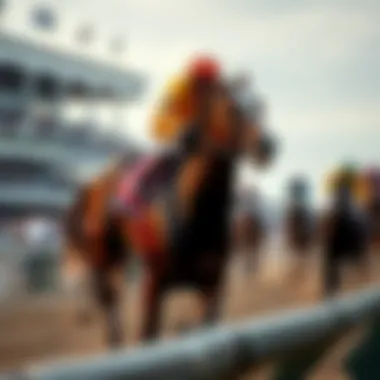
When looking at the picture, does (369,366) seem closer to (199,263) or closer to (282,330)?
(282,330)

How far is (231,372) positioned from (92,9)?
1088 millimetres

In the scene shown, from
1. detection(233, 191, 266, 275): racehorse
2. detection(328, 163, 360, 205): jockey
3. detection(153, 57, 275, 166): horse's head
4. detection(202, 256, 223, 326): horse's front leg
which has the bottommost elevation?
detection(202, 256, 223, 326): horse's front leg

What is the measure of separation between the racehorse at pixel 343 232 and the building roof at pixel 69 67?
0.48 meters

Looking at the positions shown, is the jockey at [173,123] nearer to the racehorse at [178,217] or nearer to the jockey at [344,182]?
the racehorse at [178,217]

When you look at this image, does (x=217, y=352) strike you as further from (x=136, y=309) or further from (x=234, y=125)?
(x=136, y=309)

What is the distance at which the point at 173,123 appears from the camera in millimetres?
1706

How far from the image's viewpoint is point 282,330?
26.5 inches

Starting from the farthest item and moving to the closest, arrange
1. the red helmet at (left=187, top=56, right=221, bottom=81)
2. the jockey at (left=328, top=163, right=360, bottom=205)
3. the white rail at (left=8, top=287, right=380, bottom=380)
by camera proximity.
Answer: the jockey at (left=328, top=163, right=360, bottom=205)
the red helmet at (left=187, top=56, right=221, bottom=81)
the white rail at (left=8, top=287, right=380, bottom=380)

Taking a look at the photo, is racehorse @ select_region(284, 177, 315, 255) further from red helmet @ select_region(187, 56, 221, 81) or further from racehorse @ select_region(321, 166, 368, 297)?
red helmet @ select_region(187, 56, 221, 81)

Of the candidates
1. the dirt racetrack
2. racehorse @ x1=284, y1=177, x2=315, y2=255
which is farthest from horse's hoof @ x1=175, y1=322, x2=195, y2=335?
racehorse @ x1=284, y1=177, x2=315, y2=255

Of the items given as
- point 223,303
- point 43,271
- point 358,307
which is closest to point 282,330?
point 358,307

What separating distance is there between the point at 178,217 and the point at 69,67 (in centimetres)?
38

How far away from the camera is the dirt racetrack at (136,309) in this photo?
147 centimetres

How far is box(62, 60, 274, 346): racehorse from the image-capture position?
1.70 metres
